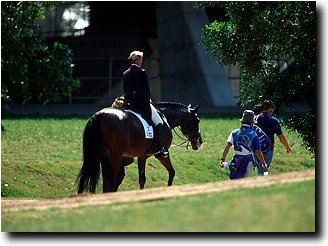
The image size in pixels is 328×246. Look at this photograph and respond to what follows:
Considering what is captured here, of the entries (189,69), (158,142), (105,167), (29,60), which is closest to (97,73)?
(189,69)

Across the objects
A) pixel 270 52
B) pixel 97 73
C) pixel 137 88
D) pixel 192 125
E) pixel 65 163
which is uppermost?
pixel 270 52

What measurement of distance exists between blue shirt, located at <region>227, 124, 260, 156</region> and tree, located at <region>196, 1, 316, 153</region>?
160 centimetres

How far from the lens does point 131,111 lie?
14.4 m

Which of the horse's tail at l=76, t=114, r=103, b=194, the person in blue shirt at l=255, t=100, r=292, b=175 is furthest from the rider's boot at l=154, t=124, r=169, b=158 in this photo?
the person in blue shirt at l=255, t=100, r=292, b=175

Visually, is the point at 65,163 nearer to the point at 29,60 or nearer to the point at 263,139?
the point at 29,60

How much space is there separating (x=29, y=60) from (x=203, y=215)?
8.47 meters

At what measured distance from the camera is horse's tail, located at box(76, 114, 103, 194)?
1380 cm

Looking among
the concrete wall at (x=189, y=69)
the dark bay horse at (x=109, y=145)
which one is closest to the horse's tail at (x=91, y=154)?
the dark bay horse at (x=109, y=145)

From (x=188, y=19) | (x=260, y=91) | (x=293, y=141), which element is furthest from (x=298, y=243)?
(x=188, y=19)

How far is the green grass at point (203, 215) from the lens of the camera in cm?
981

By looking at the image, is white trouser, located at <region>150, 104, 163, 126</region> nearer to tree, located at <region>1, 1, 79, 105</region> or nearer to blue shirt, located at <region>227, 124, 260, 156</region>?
blue shirt, located at <region>227, 124, 260, 156</region>

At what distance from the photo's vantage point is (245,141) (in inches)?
549

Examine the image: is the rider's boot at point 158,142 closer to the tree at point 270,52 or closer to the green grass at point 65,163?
the tree at point 270,52

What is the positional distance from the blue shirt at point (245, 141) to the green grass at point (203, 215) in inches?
141
